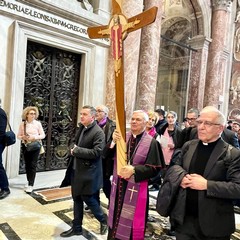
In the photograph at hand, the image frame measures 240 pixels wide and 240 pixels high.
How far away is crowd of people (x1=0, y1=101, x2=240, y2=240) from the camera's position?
1856 millimetres

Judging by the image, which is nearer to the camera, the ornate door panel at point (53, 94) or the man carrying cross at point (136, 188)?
the man carrying cross at point (136, 188)

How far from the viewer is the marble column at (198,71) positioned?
10750 millimetres

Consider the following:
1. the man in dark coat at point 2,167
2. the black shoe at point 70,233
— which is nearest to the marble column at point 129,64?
the man in dark coat at point 2,167

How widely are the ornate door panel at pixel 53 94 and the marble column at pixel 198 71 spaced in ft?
18.8

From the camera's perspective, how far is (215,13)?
421 inches

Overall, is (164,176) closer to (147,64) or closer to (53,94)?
(53,94)

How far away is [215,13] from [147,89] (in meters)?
5.28

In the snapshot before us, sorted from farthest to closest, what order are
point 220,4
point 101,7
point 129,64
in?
point 220,4
point 129,64
point 101,7

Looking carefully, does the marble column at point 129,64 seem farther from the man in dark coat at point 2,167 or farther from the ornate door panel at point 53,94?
the man in dark coat at point 2,167

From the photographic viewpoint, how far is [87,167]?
10.2 ft

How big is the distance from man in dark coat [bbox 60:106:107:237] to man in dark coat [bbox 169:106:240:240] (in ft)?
4.20

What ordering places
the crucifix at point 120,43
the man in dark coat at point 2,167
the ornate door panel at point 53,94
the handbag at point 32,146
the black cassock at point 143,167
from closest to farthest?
the crucifix at point 120,43 → the black cassock at point 143,167 → the man in dark coat at point 2,167 → the handbag at point 32,146 → the ornate door panel at point 53,94

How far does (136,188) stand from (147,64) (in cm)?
591

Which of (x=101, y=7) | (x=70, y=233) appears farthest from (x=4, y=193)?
(x=101, y=7)
